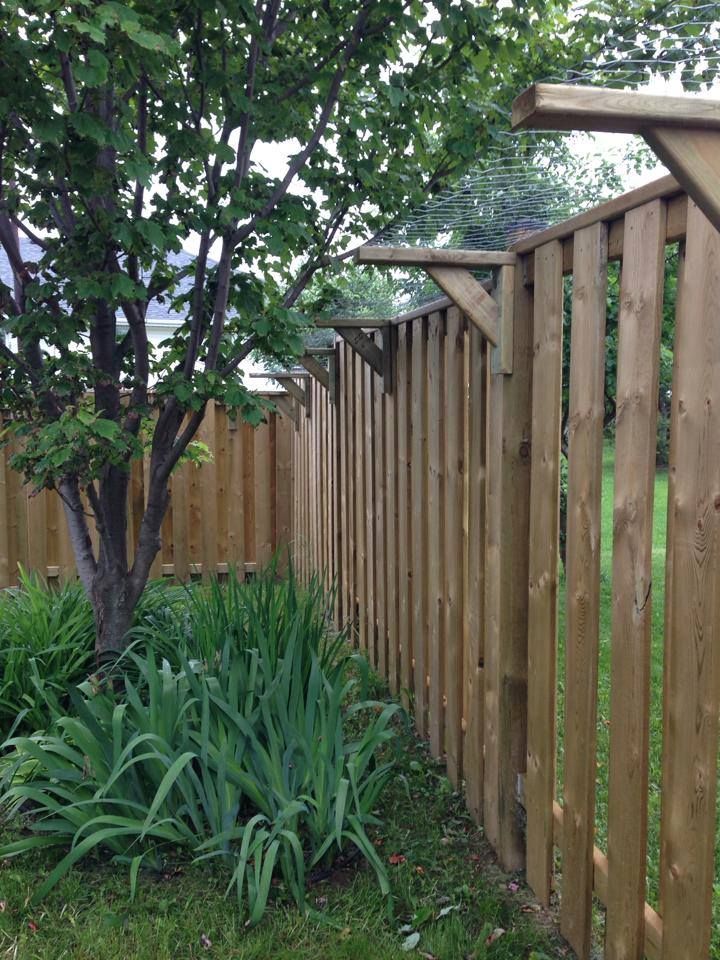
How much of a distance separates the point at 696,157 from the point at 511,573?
164 cm

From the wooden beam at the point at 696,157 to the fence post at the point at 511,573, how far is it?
139 cm

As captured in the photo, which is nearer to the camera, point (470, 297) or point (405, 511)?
point (470, 297)

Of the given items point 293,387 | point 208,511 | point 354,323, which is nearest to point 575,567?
point 354,323

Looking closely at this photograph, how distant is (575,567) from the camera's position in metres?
2.17

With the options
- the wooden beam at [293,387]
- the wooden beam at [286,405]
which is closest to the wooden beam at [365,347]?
the wooden beam at [293,387]

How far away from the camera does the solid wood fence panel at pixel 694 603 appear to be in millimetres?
1623

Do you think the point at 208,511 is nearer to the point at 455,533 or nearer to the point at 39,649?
the point at 39,649

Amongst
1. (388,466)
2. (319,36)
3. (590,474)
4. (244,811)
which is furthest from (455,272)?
(244,811)

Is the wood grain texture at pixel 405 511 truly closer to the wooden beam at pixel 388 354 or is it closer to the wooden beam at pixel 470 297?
the wooden beam at pixel 388 354

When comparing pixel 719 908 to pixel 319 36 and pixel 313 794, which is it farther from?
pixel 319 36

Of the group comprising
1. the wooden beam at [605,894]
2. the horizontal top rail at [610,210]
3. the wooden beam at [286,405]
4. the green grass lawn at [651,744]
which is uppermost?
the horizontal top rail at [610,210]

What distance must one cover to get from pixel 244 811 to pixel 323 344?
11.6 ft

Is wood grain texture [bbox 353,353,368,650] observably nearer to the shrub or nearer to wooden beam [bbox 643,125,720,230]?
the shrub

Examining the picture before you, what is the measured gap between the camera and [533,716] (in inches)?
96.9
